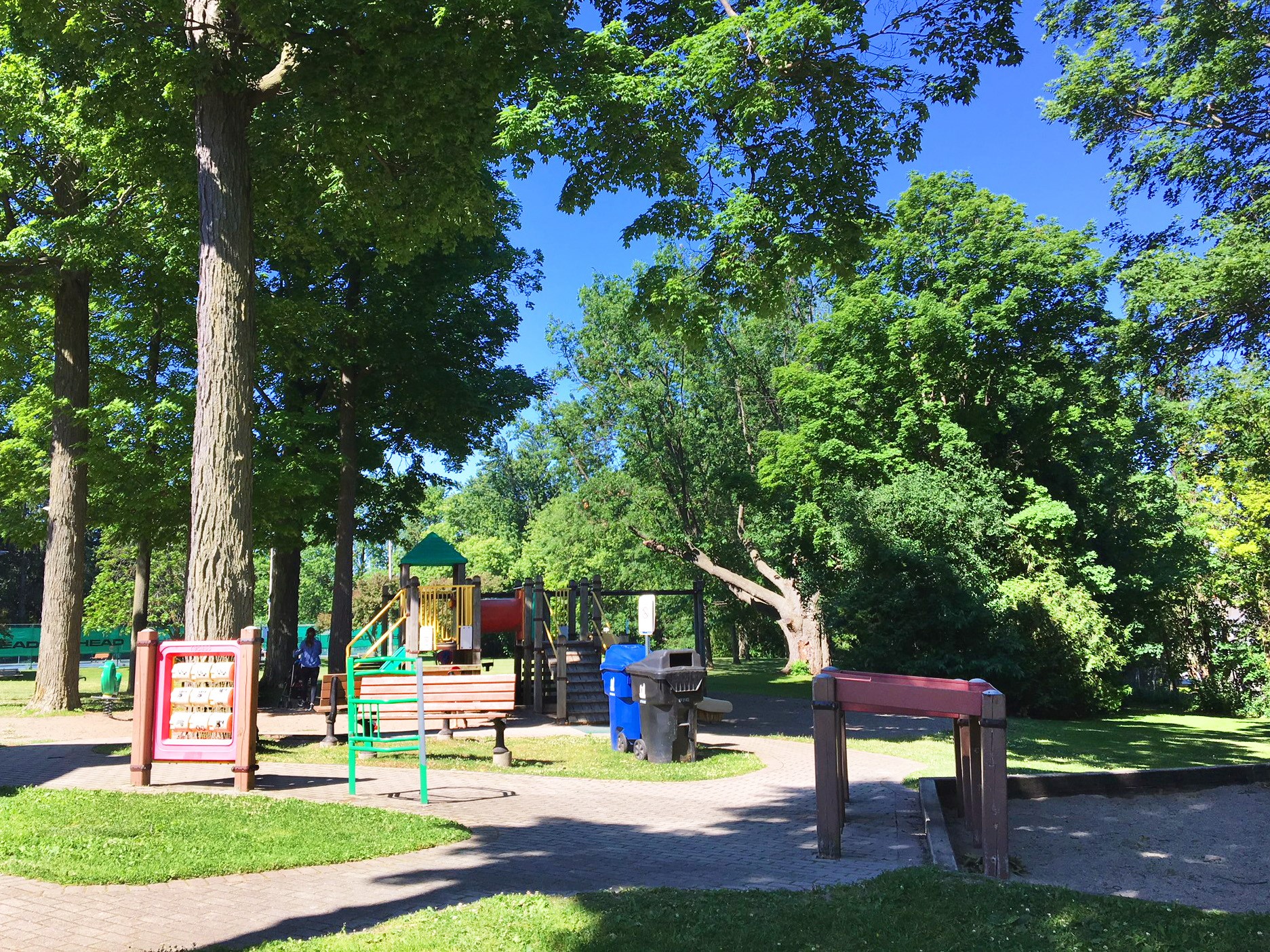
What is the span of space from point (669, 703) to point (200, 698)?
215 inches

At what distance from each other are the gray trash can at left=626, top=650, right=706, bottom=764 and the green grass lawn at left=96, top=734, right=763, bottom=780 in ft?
0.80

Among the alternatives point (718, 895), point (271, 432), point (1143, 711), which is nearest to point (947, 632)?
point (1143, 711)

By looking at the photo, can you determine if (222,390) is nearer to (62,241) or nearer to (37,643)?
(62,241)

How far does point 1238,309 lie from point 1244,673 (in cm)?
1354

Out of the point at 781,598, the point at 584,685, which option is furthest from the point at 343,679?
the point at 781,598

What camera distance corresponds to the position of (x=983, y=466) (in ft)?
79.3

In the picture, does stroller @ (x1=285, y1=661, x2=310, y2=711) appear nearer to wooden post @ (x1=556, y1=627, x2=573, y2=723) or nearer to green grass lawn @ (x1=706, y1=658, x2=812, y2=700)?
wooden post @ (x1=556, y1=627, x2=573, y2=723)

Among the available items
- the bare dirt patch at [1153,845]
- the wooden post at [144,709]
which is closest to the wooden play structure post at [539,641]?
the wooden post at [144,709]

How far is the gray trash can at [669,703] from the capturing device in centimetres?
1202

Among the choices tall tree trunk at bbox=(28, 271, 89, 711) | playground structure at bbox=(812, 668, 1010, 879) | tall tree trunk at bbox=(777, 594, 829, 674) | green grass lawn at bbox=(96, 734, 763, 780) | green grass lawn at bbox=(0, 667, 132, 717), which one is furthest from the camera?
tall tree trunk at bbox=(777, 594, 829, 674)

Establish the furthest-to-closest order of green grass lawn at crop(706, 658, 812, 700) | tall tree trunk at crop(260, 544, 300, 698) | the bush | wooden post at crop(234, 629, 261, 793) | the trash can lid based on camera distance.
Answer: green grass lawn at crop(706, 658, 812, 700) → the bush → tall tree trunk at crop(260, 544, 300, 698) → the trash can lid → wooden post at crop(234, 629, 261, 793)

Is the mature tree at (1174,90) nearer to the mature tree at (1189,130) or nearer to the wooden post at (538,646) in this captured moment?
the mature tree at (1189,130)

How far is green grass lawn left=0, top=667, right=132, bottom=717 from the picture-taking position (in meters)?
17.9

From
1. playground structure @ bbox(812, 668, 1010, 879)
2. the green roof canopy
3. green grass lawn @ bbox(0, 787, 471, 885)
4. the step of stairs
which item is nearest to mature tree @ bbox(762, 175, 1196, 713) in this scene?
the step of stairs
